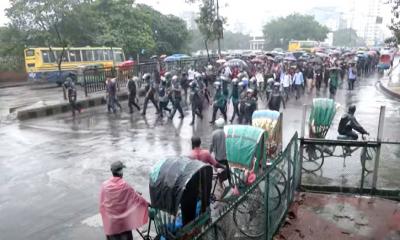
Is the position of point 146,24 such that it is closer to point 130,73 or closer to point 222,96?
point 130,73

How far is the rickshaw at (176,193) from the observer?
184 inches

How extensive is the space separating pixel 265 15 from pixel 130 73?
179m

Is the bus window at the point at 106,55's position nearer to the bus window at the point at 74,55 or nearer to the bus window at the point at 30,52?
the bus window at the point at 74,55

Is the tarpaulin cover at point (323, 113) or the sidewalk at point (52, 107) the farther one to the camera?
the sidewalk at point (52, 107)

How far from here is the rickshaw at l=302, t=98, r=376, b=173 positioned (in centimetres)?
724

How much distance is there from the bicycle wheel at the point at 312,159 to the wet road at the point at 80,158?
0.29 meters

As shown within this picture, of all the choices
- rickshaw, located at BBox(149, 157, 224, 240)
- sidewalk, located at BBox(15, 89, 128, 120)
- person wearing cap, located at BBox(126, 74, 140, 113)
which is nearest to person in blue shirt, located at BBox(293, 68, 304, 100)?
person wearing cap, located at BBox(126, 74, 140, 113)

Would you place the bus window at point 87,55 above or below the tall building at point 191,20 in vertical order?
below

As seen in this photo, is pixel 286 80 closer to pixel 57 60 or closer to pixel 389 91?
pixel 389 91

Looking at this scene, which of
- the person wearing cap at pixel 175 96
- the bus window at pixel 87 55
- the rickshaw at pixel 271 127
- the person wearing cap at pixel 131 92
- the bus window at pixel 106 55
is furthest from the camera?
the bus window at pixel 106 55

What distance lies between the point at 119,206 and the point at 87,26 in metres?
28.2

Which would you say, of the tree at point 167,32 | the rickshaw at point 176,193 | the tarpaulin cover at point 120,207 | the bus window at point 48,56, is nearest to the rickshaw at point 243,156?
the rickshaw at point 176,193

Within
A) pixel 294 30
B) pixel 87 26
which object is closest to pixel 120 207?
pixel 87 26

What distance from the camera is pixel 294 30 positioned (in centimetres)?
7538
